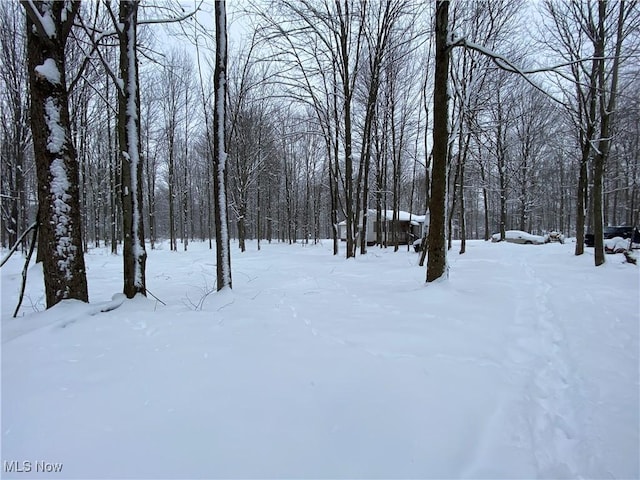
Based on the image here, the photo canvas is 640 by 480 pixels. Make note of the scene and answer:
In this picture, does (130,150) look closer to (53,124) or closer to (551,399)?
(53,124)

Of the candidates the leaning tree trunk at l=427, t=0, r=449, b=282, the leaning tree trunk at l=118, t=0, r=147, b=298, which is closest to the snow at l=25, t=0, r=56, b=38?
the leaning tree trunk at l=118, t=0, r=147, b=298

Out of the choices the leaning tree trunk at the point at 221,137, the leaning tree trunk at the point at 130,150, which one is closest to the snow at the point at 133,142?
the leaning tree trunk at the point at 130,150

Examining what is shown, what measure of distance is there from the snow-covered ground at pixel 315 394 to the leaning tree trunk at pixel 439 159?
192 cm

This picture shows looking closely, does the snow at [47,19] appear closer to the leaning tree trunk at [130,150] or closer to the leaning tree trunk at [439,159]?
the leaning tree trunk at [130,150]

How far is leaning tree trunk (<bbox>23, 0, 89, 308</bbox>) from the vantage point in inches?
157

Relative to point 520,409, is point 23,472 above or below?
above

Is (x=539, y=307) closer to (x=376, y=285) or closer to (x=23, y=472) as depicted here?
(x=376, y=285)

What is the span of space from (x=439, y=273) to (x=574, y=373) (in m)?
3.25

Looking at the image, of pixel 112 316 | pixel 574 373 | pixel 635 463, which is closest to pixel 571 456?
pixel 635 463

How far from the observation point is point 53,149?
4023 mm

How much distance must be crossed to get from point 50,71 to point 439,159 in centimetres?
623

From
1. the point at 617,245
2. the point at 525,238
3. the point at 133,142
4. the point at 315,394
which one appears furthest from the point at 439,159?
the point at 525,238

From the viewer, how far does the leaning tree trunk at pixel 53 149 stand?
3990 mm

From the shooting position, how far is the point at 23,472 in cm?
158
